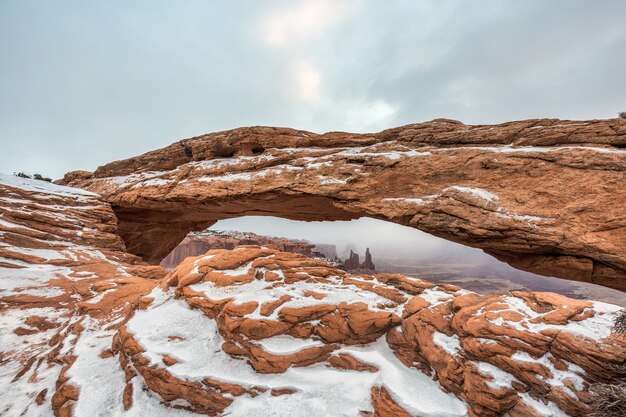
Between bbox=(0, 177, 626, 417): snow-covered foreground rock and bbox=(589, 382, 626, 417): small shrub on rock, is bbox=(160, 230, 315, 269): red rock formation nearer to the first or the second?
bbox=(0, 177, 626, 417): snow-covered foreground rock

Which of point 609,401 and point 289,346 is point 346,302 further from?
point 609,401

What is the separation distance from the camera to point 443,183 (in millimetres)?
10172

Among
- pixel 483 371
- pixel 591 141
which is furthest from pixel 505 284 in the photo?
pixel 483 371

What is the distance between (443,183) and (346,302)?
6.73m

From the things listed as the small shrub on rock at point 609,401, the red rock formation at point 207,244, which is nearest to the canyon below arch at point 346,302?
the small shrub on rock at point 609,401

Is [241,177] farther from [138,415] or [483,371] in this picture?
[483,371]

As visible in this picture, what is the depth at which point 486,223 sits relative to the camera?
8812mm

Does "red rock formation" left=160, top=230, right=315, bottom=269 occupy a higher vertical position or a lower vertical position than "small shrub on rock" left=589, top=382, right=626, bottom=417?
lower

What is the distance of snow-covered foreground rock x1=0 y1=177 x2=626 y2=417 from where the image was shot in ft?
16.1

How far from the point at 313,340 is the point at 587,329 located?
622 cm

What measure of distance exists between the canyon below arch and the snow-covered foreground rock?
4cm

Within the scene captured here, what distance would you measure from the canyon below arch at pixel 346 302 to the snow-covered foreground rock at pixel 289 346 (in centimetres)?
4

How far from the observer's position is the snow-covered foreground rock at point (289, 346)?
4.90 metres

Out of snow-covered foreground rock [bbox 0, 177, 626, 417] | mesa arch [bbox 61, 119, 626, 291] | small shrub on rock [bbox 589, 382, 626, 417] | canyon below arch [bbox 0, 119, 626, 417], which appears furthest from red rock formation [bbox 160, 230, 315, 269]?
small shrub on rock [bbox 589, 382, 626, 417]
